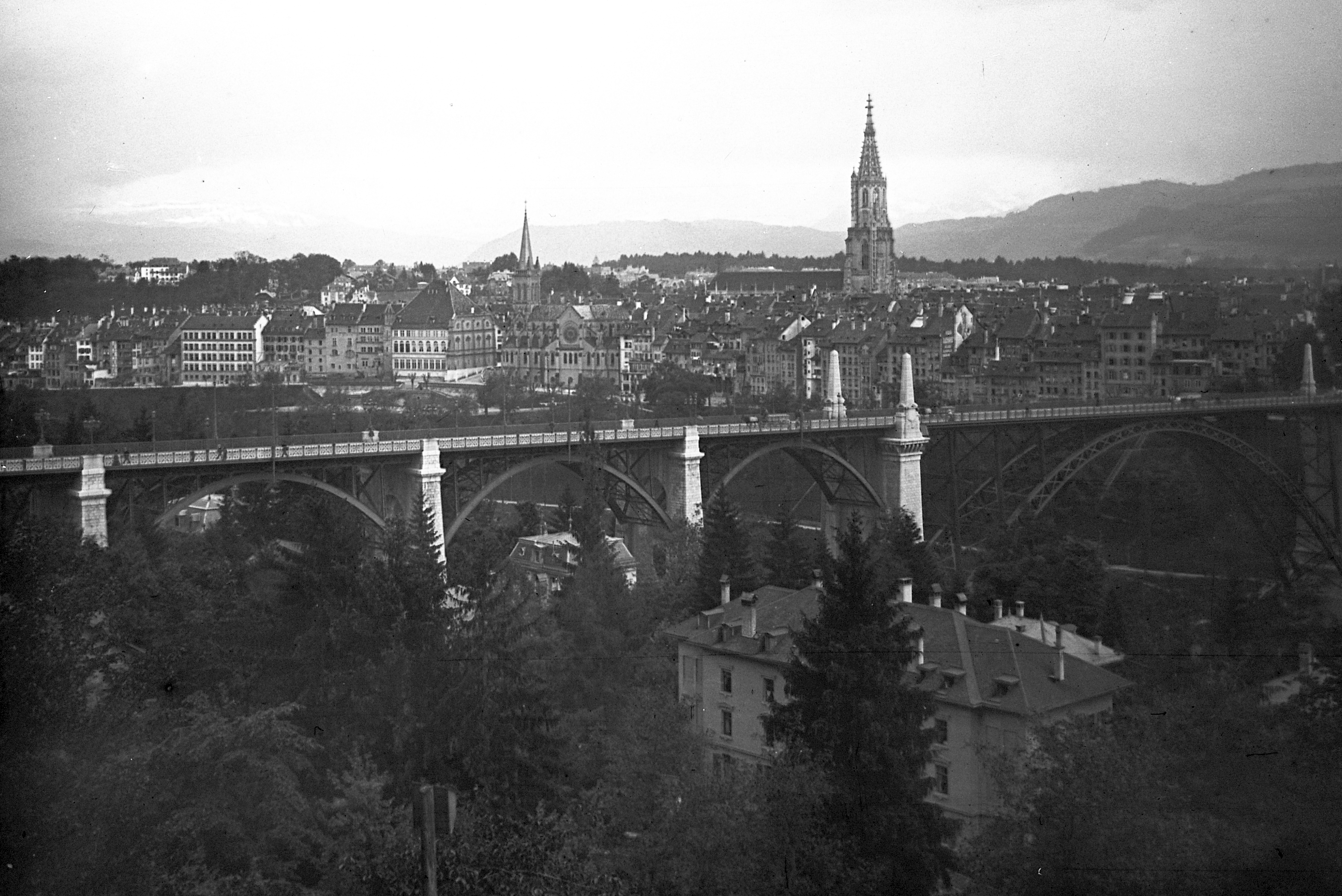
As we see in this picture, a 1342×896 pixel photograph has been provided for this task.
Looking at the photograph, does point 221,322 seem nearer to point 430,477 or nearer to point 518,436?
point 518,436

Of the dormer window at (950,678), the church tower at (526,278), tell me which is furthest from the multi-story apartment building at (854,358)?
the dormer window at (950,678)

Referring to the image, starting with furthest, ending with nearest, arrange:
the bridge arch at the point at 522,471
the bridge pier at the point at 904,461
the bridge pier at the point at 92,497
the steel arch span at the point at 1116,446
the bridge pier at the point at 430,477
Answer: the bridge pier at the point at 904,461
the steel arch span at the point at 1116,446
the bridge arch at the point at 522,471
the bridge pier at the point at 430,477
the bridge pier at the point at 92,497

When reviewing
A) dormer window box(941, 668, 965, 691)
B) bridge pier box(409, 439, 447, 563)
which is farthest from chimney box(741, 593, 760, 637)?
bridge pier box(409, 439, 447, 563)

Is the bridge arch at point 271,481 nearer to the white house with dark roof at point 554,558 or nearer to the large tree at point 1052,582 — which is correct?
the white house with dark roof at point 554,558

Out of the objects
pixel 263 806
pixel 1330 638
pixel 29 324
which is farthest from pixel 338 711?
pixel 29 324

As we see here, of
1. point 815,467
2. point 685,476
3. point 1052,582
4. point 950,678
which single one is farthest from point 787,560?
point 950,678

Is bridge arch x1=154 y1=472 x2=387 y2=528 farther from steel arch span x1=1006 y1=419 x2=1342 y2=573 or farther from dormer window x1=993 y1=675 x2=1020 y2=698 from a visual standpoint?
steel arch span x1=1006 y1=419 x2=1342 y2=573
